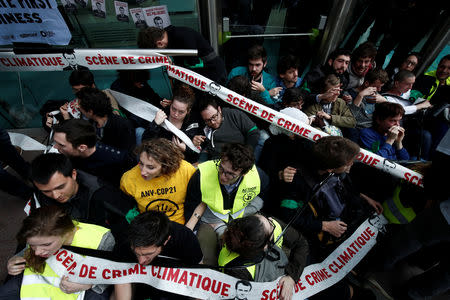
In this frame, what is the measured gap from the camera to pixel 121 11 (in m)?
3.97

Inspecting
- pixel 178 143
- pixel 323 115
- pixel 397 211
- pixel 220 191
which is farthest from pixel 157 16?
pixel 397 211

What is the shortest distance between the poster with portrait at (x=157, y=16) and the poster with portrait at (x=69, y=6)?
46.3 inches

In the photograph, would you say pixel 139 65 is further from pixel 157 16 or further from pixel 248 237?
pixel 248 237

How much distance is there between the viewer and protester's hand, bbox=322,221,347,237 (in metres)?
2.29

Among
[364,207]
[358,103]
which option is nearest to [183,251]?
[364,207]

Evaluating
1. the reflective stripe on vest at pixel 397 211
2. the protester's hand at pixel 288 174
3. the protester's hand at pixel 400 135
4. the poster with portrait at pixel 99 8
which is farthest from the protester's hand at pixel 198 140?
the poster with portrait at pixel 99 8

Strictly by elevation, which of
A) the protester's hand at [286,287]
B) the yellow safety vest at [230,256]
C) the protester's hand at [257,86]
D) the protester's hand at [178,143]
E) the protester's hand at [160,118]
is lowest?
the protester's hand at [286,287]

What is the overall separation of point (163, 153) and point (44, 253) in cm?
111

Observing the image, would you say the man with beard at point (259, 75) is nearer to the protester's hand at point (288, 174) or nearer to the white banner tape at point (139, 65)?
the white banner tape at point (139, 65)

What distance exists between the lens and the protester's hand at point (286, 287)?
6.29ft

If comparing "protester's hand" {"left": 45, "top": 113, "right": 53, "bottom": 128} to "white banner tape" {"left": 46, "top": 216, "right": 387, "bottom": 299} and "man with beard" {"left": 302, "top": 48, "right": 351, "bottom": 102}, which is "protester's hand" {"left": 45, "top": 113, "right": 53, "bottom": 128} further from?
"man with beard" {"left": 302, "top": 48, "right": 351, "bottom": 102}

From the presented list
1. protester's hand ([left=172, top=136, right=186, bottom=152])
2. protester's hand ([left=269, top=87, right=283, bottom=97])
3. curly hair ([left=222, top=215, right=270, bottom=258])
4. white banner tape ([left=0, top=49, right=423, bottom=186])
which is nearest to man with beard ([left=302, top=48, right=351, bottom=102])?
protester's hand ([left=269, top=87, right=283, bottom=97])

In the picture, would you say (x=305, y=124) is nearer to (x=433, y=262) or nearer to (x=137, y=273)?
(x=433, y=262)

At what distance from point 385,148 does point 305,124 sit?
1.00 m
